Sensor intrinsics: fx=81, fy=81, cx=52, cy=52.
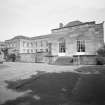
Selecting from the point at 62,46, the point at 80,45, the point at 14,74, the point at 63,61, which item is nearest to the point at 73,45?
the point at 80,45

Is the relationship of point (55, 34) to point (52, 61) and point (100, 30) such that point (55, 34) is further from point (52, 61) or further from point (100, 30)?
point (100, 30)

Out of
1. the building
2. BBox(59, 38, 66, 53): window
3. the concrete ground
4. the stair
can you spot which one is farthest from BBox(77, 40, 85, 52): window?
the concrete ground

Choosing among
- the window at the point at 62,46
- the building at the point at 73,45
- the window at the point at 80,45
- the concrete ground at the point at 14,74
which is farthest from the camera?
the window at the point at 62,46

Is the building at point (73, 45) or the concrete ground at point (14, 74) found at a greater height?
the building at point (73, 45)

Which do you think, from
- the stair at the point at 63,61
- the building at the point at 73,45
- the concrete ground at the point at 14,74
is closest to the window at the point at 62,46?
the building at the point at 73,45

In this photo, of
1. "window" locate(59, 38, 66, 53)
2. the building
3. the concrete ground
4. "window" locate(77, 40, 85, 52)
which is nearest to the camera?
the concrete ground

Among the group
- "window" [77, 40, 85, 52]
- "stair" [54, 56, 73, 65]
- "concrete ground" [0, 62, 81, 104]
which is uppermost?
"window" [77, 40, 85, 52]

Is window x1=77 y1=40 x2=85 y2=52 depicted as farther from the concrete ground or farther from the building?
the concrete ground

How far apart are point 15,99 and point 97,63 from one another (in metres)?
12.1

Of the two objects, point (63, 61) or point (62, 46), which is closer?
point (63, 61)

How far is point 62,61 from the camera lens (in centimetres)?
1395

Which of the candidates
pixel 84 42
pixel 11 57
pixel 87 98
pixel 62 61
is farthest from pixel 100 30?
pixel 11 57

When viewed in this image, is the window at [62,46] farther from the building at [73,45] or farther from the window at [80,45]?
the window at [80,45]

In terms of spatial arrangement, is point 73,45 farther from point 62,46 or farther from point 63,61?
point 63,61
